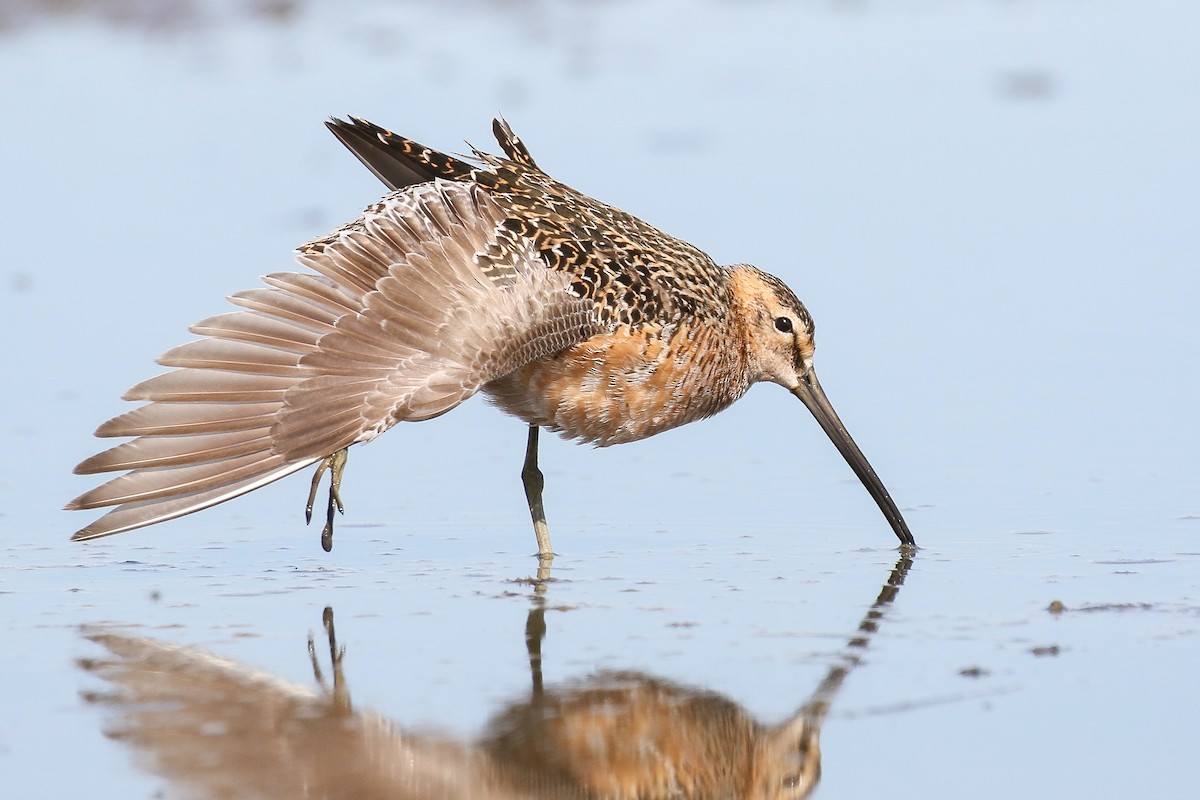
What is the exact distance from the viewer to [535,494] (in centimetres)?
655

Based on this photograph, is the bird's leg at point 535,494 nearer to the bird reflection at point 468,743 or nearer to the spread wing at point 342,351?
the spread wing at point 342,351

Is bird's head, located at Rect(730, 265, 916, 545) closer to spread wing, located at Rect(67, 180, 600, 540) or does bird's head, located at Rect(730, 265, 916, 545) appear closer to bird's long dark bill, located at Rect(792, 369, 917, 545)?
bird's long dark bill, located at Rect(792, 369, 917, 545)

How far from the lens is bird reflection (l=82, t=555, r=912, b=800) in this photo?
4.36 meters

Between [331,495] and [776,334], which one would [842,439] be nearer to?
[776,334]

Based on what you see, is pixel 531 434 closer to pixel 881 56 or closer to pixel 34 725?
pixel 34 725

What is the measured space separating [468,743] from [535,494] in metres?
2.05

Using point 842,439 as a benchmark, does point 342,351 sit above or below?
above

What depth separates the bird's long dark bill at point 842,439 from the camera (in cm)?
673

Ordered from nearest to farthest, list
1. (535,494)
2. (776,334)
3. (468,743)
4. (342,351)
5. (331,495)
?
(468,743) → (342,351) → (331,495) → (535,494) → (776,334)

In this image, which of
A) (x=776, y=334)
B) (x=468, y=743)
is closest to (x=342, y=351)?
(x=468, y=743)

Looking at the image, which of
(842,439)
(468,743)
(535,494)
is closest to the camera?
(468,743)

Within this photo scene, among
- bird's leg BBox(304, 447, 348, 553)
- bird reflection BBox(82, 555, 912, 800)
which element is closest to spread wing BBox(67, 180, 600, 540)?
bird's leg BBox(304, 447, 348, 553)

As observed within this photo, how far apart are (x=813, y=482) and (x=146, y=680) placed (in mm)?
2953

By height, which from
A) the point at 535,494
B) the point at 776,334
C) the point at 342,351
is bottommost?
the point at 535,494
